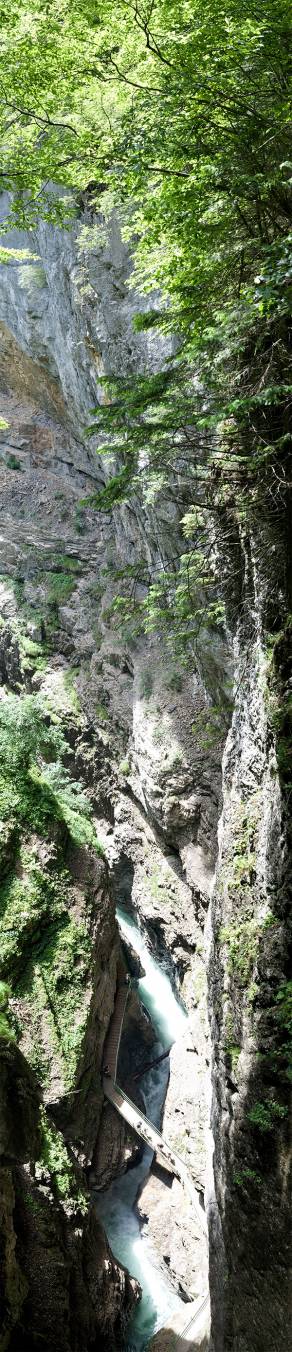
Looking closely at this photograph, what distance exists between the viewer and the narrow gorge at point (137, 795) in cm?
581

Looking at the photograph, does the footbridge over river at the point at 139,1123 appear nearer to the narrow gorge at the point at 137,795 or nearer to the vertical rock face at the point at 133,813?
the narrow gorge at the point at 137,795

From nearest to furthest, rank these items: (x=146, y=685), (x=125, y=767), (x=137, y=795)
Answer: (x=146, y=685)
(x=137, y=795)
(x=125, y=767)

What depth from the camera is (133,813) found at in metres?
18.0

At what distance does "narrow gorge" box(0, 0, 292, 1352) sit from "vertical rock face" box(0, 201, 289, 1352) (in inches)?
2.2

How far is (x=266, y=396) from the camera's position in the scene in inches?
175

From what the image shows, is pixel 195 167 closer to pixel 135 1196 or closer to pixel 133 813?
pixel 133 813

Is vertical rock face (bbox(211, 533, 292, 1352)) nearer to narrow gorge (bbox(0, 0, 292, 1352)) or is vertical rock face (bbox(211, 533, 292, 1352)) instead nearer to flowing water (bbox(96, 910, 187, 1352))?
narrow gorge (bbox(0, 0, 292, 1352))

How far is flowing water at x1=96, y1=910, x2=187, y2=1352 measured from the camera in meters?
13.0

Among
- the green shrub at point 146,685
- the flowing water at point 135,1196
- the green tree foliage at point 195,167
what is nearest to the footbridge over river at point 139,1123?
the flowing water at point 135,1196

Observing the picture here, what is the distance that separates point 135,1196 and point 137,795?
8.42m

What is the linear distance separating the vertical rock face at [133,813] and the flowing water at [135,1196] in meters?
0.61

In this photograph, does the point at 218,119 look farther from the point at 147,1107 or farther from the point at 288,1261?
the point at 147,1107

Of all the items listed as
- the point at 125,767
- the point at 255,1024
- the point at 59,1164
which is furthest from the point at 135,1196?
the point at 255,1024

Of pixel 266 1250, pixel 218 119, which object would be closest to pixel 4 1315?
pixel 266 1250
